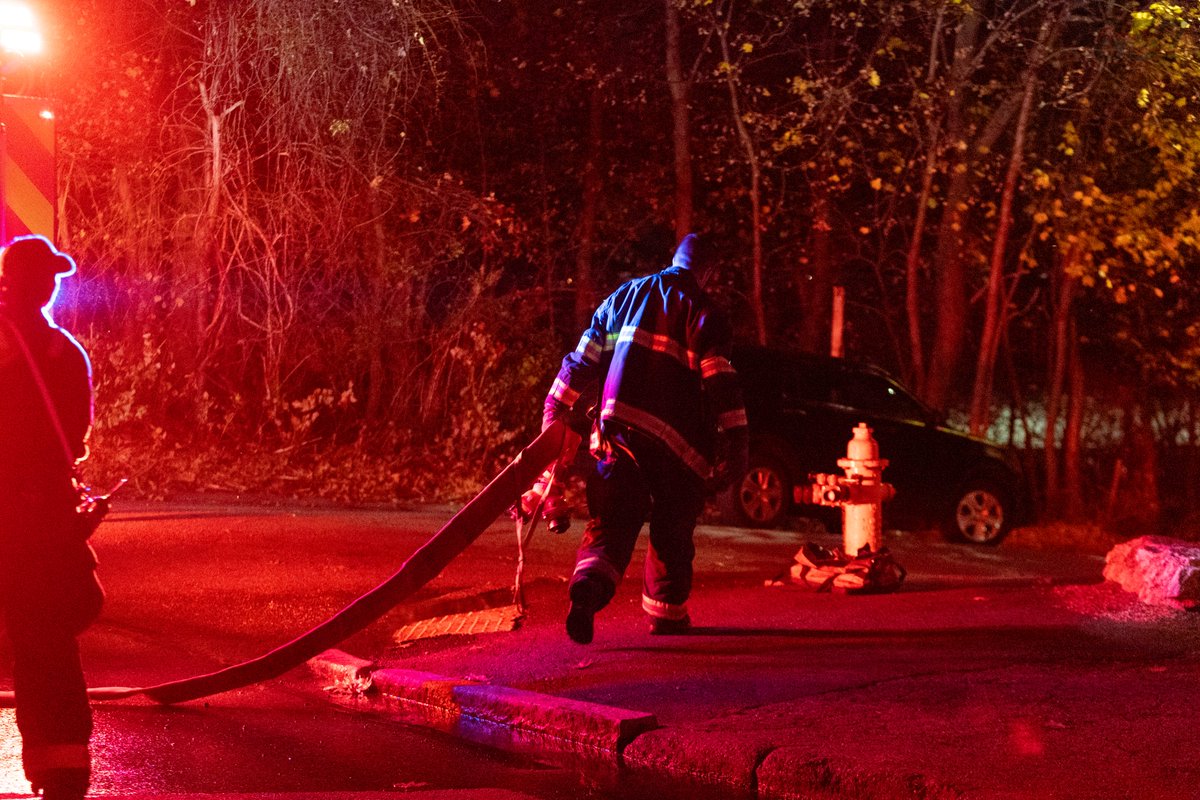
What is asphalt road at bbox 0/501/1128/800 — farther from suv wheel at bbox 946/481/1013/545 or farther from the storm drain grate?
suv wheel at bbox 946/481/1013/545

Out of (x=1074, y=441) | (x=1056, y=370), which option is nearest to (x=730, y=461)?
(x=1056, y=370)

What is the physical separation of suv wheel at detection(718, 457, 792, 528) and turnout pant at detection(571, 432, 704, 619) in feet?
23.6

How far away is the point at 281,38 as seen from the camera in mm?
14484

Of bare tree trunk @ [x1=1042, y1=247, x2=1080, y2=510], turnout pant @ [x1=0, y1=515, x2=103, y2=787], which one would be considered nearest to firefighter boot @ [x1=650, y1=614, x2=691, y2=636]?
turnout pant @ [x1=0, y1=515, x2=103, y2=787]

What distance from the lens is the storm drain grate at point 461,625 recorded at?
25.6 feet

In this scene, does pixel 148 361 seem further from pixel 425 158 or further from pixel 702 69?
pixel 702 69

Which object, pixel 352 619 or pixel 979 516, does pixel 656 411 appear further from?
pixel 979 516

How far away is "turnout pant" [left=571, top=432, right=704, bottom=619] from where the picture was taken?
6.67 meters

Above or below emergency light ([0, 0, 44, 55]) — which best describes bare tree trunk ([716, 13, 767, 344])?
above

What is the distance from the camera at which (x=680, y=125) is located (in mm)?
18453

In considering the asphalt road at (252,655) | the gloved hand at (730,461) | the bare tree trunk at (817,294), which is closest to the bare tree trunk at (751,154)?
the bare tree trunk at (817,294)

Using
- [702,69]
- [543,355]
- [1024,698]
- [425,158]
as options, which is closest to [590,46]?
[702,69]

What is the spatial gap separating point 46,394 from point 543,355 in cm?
1312

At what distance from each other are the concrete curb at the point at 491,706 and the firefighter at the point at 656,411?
797 millimetres
